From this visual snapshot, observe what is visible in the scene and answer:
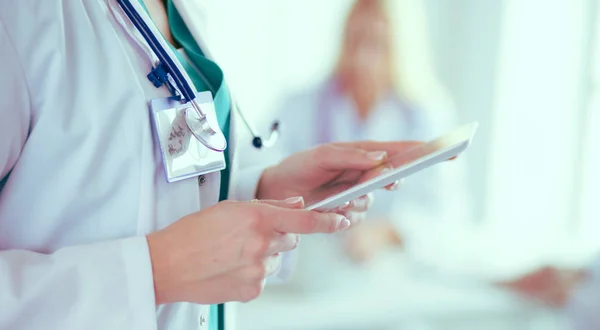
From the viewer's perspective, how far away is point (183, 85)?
68 centimetres

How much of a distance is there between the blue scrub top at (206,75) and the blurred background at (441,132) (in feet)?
3.47

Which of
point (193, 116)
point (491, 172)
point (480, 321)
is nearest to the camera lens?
point (193, 116)

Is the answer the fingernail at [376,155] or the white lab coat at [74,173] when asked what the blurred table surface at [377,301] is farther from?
the white lab coat at [74,173]

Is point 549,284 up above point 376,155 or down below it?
below

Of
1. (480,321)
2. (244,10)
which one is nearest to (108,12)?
(244,10)

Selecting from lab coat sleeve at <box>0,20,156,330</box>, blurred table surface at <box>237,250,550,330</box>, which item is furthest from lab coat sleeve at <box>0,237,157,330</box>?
blurred table surface at <box>237,250,550,330</box>

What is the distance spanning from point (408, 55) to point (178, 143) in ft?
5.87

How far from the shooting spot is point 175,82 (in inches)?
26.9

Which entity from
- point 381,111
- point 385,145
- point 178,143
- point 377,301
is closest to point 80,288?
point 178,143

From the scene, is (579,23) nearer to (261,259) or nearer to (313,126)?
(313,126)

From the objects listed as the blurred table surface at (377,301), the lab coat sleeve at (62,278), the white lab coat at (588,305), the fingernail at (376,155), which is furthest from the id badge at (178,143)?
the blurred table surface at (377,301)

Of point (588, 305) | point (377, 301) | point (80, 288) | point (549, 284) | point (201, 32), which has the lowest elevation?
point (377, 301)

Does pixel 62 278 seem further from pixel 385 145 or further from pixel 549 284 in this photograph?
pixel 549 284

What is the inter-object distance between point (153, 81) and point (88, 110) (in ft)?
0.29
